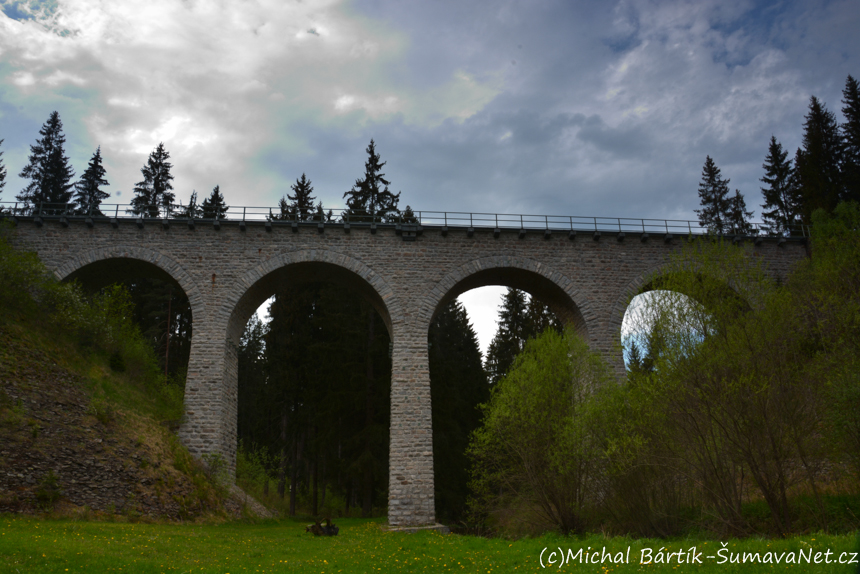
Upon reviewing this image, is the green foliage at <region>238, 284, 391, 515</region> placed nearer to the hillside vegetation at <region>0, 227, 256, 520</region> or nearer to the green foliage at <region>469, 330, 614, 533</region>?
the hillside vegetation at <region>0, 227, 256, 520</region>

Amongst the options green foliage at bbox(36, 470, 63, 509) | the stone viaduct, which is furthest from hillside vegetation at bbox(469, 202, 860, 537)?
green foliage at bbox(36, 470, 63, 509)

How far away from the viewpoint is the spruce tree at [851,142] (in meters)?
27.8

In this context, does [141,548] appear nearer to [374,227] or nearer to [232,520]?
[232,520]

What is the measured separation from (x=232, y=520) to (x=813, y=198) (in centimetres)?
3069

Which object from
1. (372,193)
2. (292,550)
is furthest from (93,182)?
(292,550)

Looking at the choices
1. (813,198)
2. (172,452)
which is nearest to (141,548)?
(172,452)

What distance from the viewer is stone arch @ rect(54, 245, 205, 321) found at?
65.4ft

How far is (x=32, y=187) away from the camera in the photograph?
36219 millimetres

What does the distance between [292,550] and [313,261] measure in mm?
10841

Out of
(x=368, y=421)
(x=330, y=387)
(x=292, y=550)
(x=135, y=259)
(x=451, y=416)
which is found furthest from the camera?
(x=451, y=416)

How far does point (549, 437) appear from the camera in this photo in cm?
1480

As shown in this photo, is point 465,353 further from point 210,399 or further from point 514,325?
point 210,399

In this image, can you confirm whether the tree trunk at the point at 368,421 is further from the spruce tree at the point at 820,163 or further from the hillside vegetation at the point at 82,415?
the spruce tree at the point at 820,163

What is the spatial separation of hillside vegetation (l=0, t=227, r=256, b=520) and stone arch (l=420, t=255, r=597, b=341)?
9.61 metres
